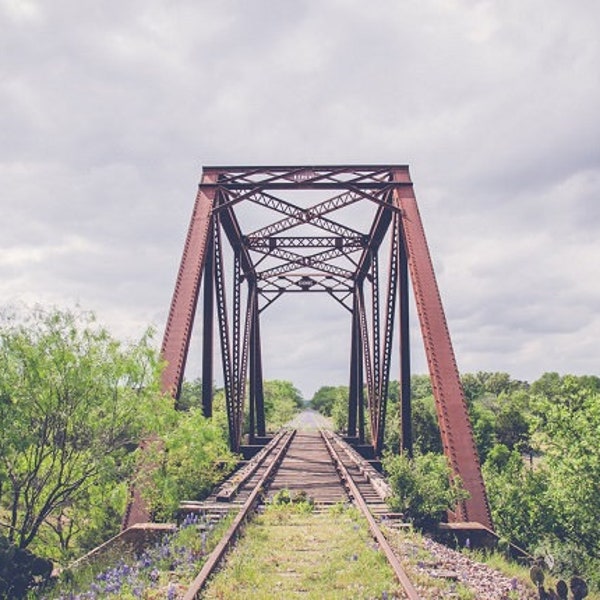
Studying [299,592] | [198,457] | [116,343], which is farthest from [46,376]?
[299,592]

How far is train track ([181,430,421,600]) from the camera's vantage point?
18.2 feet

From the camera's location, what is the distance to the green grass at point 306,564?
495 centimetres

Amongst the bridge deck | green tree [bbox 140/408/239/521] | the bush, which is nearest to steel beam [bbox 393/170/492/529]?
the bush

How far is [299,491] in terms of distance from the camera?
963 centimetres

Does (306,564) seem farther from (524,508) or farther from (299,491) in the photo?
(524,508)

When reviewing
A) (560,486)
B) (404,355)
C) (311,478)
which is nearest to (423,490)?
(311,478)

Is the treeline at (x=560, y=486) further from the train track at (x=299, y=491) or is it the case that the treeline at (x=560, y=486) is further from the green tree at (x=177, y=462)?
the green tree at (x=177, y=462)

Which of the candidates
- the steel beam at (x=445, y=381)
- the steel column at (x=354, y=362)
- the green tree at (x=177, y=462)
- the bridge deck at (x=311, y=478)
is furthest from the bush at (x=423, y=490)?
the steel column at (x=354, y=362)

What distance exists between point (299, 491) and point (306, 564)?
3.78 meters

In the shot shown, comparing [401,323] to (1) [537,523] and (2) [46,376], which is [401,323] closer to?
(1) [537,523]

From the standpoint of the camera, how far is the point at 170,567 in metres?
5.77

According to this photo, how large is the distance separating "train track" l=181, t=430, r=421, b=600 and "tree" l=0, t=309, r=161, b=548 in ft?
6.01

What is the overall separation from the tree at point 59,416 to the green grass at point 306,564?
219cm

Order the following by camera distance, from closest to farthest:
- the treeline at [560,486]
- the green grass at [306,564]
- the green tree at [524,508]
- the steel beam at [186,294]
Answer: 1. the green grass at [306,564]
2. the steel beam at [186,294]
3. the treeline at [560,486]
4. the green tree at [524,508]
